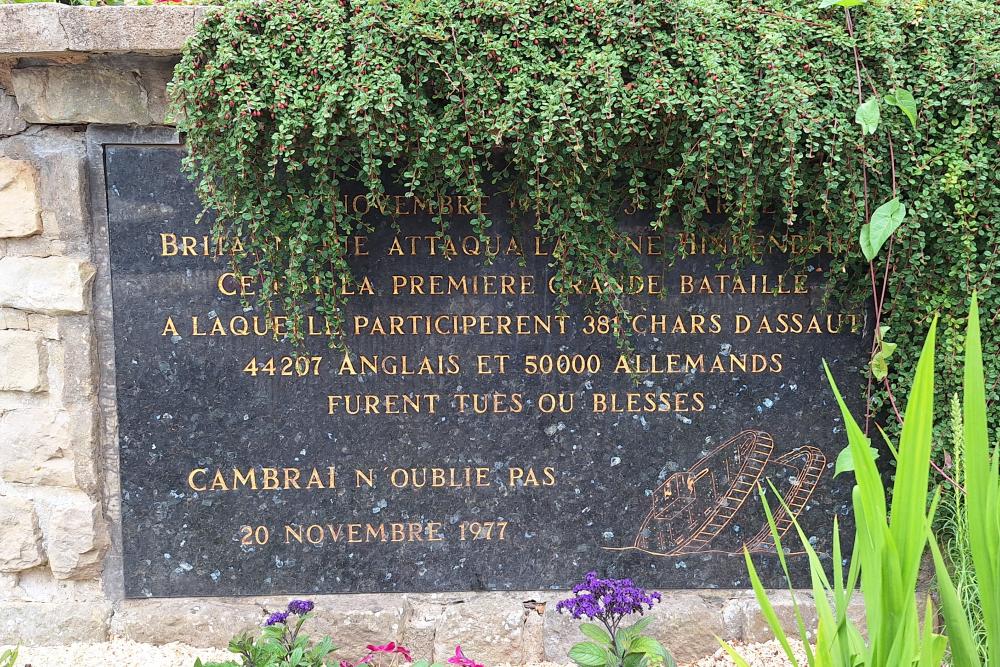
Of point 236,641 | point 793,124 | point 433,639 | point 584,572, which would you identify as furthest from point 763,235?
point 236,641

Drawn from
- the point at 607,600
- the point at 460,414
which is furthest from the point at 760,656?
the point at 460,414

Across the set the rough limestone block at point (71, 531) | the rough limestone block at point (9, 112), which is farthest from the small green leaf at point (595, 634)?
the rough limestone block at point (9, 112)

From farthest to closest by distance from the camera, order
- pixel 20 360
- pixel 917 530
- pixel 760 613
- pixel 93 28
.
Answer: pixel 760 613, pixel 20 360, pixel 93 28, pixel 917 530

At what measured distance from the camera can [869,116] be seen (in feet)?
6.34

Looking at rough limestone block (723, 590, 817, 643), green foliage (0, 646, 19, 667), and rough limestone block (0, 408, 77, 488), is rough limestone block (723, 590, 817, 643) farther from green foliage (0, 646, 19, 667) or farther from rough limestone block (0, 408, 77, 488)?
rough limestone block (0, 408, 77, 488)

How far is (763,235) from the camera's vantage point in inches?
87.5

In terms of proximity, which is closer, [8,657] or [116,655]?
[8,657]

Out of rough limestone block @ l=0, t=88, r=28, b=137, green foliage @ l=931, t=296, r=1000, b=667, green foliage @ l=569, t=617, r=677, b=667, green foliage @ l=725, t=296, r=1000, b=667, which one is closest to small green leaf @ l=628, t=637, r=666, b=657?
green foliage @ l=569, t=617, r=677, b=667

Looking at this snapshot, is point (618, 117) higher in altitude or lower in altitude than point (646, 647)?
higher

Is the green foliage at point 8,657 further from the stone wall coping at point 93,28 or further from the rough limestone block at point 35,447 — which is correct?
the stone wall coping at point 93,28

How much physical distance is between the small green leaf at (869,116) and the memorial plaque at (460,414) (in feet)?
1.24

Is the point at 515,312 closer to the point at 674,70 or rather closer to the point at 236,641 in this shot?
the point at 674,70

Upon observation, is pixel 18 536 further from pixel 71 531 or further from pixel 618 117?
pixel 618 117

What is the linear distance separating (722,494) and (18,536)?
83.4 inches
